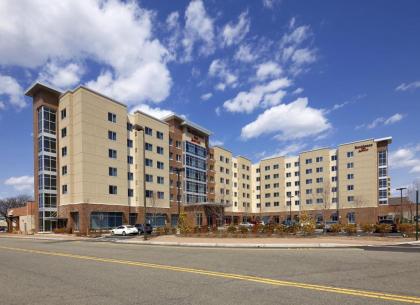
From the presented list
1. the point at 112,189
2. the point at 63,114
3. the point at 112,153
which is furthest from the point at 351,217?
the point at 63,114

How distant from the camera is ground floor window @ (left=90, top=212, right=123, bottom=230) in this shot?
169 ft

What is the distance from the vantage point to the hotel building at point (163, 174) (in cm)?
5241

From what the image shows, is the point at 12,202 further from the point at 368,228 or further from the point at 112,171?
the point at 368,228

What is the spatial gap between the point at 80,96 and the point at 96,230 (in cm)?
1920

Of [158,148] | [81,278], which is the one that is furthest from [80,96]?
[81,278]

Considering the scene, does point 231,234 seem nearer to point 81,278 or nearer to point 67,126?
point 81,278

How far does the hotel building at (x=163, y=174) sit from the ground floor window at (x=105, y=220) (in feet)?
0.48

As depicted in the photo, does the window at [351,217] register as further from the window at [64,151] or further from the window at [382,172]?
the window at [64,151]

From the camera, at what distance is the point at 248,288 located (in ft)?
27.7

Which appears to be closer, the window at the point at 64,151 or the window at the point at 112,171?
the window at the point at 64,151

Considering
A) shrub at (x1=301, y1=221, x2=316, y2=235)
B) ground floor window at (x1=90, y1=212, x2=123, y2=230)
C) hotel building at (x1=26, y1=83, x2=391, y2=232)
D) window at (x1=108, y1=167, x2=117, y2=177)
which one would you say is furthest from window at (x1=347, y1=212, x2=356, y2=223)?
shrub at (x1=301, y1=221, x2=316, y2=235)

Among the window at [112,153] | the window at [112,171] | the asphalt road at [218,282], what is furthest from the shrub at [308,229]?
the window at [112,153]

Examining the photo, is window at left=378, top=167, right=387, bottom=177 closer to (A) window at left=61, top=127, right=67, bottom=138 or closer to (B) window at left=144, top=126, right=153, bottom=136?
(B) window at left=144, top=126, right=153, bottom=136

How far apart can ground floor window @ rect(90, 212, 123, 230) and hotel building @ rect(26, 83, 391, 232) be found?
0.15 meters
